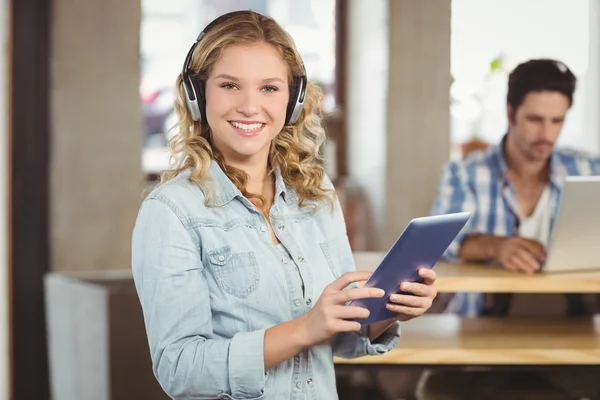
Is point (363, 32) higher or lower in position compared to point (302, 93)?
higher

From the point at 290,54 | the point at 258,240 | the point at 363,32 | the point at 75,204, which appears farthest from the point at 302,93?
the point at 363,32

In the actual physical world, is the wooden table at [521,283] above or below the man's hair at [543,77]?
below

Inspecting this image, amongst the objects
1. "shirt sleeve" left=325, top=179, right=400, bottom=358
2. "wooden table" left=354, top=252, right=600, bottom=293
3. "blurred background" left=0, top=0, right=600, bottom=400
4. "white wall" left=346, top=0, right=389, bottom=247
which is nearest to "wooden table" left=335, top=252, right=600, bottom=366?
"wooden table" left=354, top=252, right=600, bottom=293

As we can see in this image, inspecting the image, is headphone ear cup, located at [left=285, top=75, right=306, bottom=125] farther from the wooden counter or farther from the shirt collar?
the wooden counter

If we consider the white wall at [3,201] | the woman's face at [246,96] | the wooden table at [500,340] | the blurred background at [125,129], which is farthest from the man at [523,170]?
the white wall at [3,201]

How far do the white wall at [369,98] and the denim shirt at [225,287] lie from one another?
10.2 feet

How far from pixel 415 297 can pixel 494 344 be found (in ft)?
2.80

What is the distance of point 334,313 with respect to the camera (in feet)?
4.15

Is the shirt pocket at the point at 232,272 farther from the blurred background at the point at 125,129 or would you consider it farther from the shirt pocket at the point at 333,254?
the blurred background at the point at 125,129

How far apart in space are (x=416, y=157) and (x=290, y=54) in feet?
10.2

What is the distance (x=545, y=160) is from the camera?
289cm

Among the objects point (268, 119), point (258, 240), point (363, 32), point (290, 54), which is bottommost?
point (258, 240)

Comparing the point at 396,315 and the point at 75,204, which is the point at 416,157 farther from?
the point at 396,315

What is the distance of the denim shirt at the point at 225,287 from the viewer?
51.0 inches
